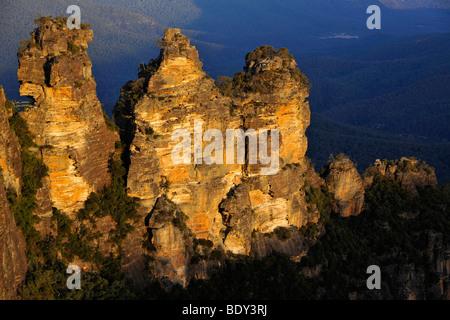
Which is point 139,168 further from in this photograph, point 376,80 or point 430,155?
point 376,80

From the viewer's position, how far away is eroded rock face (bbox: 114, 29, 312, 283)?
103ft

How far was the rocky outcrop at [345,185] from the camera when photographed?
4528 centimetres

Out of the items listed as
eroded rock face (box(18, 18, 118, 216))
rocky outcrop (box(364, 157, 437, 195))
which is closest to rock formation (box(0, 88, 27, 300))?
eroded rock face (box(18, 18, 118, 216))

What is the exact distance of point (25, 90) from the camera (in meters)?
28.6

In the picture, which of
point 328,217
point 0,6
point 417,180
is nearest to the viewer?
point 328,217

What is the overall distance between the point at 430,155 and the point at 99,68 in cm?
7435

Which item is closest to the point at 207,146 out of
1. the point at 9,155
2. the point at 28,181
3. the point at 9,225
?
the point at 28,181

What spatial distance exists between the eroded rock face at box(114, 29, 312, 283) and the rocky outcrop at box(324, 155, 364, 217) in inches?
226

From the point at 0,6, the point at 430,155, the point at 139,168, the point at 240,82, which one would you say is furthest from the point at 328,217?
the point at 0,6

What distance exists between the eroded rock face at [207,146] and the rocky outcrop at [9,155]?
641 cm

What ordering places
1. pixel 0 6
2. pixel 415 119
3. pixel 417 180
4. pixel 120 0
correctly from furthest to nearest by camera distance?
pixel 120 0
pixel 415 119
pixel 0 6
pixel 417 180

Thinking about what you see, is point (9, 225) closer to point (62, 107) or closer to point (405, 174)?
point (62, 107)

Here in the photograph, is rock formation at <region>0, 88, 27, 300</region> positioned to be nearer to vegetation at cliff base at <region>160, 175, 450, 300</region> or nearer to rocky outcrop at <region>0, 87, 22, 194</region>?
rocky outcrop at <region>0, 87, 22, 194</region>

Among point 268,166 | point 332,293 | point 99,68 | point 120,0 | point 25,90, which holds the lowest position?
point 332,293
